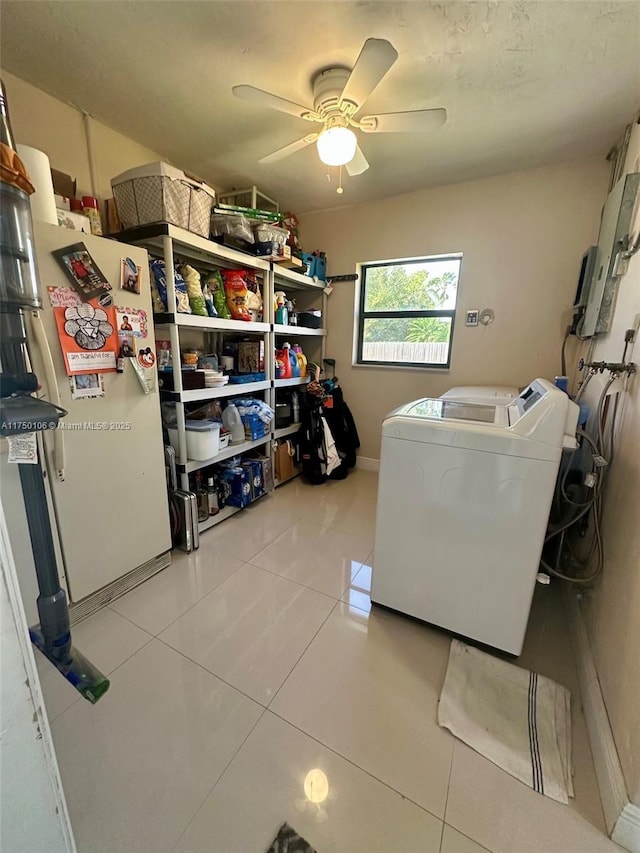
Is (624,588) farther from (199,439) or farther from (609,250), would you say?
(199,439)

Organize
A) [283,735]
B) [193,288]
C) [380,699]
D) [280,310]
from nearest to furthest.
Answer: [283,735]
[380,699]
[193,288]
[280,310]

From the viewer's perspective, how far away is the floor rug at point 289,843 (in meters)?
0.85

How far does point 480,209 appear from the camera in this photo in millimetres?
2607

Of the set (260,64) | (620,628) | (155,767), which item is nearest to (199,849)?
(155,767)

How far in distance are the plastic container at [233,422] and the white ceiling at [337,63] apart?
5.69ft

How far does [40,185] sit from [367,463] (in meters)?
3.02

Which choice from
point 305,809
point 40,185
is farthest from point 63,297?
point 305,809

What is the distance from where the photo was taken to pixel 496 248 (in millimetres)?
2605

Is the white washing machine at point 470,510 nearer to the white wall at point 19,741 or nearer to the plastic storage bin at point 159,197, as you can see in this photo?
the white wall at point 19,741

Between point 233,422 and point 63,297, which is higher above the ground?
point 63,297

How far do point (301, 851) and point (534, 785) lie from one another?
0.70m

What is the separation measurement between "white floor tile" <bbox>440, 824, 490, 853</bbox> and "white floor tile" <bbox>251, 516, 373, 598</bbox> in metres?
0.91

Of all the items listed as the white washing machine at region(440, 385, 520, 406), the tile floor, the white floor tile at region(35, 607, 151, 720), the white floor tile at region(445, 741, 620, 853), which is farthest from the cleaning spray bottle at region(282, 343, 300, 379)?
the white floor tile at region(445, 741, 620, 853)

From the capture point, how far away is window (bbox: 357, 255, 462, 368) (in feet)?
9.59
